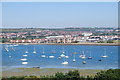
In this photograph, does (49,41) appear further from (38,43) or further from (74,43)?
(74,43)

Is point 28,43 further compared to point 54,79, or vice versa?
point 28,43

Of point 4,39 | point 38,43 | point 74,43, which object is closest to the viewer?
point 74,43

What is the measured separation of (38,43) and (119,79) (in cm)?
1764

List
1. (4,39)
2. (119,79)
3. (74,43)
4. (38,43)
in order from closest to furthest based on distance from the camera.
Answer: (119,79) → (74,43) → (38,43) → (4,39)

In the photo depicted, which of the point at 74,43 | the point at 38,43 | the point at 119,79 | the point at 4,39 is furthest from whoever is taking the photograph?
the point at 4,39

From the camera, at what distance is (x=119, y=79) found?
4.30 meters

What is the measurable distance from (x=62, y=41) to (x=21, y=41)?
3.17 meters

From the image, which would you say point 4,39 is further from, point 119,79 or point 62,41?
point 119,79

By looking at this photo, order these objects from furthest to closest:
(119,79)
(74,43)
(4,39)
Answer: (4,39)
(74,43)
(119,79)

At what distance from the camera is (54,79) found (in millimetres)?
4457

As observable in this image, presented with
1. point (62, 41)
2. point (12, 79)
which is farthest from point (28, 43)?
point (12, 79)

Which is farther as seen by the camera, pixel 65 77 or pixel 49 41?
pixel 49 41

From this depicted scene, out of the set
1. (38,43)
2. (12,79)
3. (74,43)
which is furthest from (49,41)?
(12,79)

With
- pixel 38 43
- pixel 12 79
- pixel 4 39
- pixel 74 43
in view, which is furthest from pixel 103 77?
pixel 4 39
